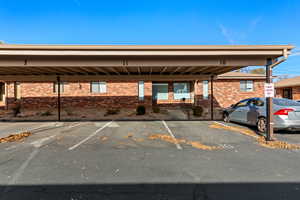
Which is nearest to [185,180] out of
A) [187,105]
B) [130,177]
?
[130,177]

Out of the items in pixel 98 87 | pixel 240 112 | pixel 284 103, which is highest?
pixel 98 87

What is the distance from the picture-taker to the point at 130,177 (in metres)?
3.05

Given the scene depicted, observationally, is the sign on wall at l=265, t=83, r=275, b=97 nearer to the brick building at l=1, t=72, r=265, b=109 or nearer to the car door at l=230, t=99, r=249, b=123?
the car door at l=230, t=99, r=249, b=123

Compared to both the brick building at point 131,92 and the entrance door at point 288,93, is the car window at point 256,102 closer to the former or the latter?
the brick building at point 131,92

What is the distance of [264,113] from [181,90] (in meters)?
10.0

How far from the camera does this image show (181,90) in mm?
16219

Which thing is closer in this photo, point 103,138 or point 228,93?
point 103,138

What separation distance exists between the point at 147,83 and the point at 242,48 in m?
10.5

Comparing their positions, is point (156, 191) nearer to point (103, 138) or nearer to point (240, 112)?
point (103, 138)

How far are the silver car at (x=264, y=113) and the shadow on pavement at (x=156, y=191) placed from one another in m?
4.14

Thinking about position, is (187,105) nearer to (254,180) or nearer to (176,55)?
(176,55)

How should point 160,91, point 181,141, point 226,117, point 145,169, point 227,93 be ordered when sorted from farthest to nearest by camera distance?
1. point 227,93
2. point 160,91
3. point 226,117
4. point 181,141
5. point 145,169

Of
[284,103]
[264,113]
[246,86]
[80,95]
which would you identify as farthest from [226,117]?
[80,95]

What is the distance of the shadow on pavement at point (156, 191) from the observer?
2.50 m
